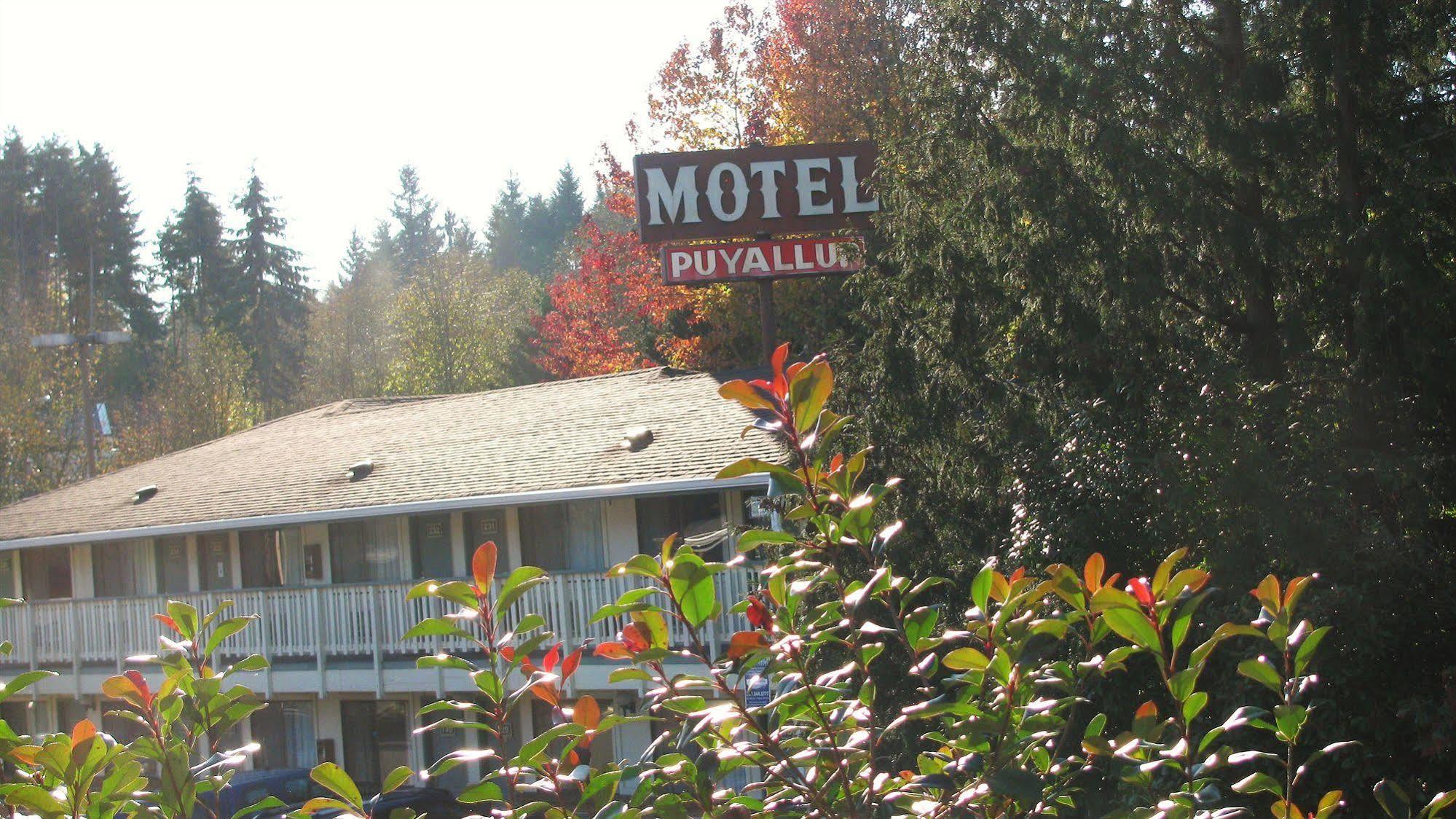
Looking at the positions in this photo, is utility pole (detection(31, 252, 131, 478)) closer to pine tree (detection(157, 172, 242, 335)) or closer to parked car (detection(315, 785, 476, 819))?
parked car (detection(315, 785, 476, 819))

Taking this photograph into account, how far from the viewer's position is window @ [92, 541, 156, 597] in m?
→ 26.2

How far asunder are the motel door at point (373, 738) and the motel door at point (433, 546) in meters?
2.27

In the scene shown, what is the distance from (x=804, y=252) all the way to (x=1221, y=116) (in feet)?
33.5

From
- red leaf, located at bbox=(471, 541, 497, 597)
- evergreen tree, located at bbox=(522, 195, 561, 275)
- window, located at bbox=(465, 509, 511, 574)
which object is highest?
evergreen tree, located at bbox=(522, 195, 561, 275)

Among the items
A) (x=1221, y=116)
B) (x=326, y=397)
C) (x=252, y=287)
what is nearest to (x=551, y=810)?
(x=1221, y=116)

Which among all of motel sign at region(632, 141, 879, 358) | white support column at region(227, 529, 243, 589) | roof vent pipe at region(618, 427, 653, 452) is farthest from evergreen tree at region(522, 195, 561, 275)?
roof vent pipe at region(618, 427, 653, 452)

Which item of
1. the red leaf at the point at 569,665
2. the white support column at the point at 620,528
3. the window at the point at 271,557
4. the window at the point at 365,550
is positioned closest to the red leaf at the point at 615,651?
the red leaf at the point at 569,665

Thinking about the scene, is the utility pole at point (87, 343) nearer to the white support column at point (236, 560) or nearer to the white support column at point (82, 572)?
the white support column at point (82, 572)

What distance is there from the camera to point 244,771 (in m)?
18.7

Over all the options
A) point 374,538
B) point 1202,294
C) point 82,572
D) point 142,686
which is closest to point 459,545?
point 374,538

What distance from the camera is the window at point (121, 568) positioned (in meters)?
26.2

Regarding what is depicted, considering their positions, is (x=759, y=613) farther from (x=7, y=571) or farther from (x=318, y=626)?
(x=7, y=571)

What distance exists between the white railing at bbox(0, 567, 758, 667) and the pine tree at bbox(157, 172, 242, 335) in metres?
42.1

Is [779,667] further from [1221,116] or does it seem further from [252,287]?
[252,287]
